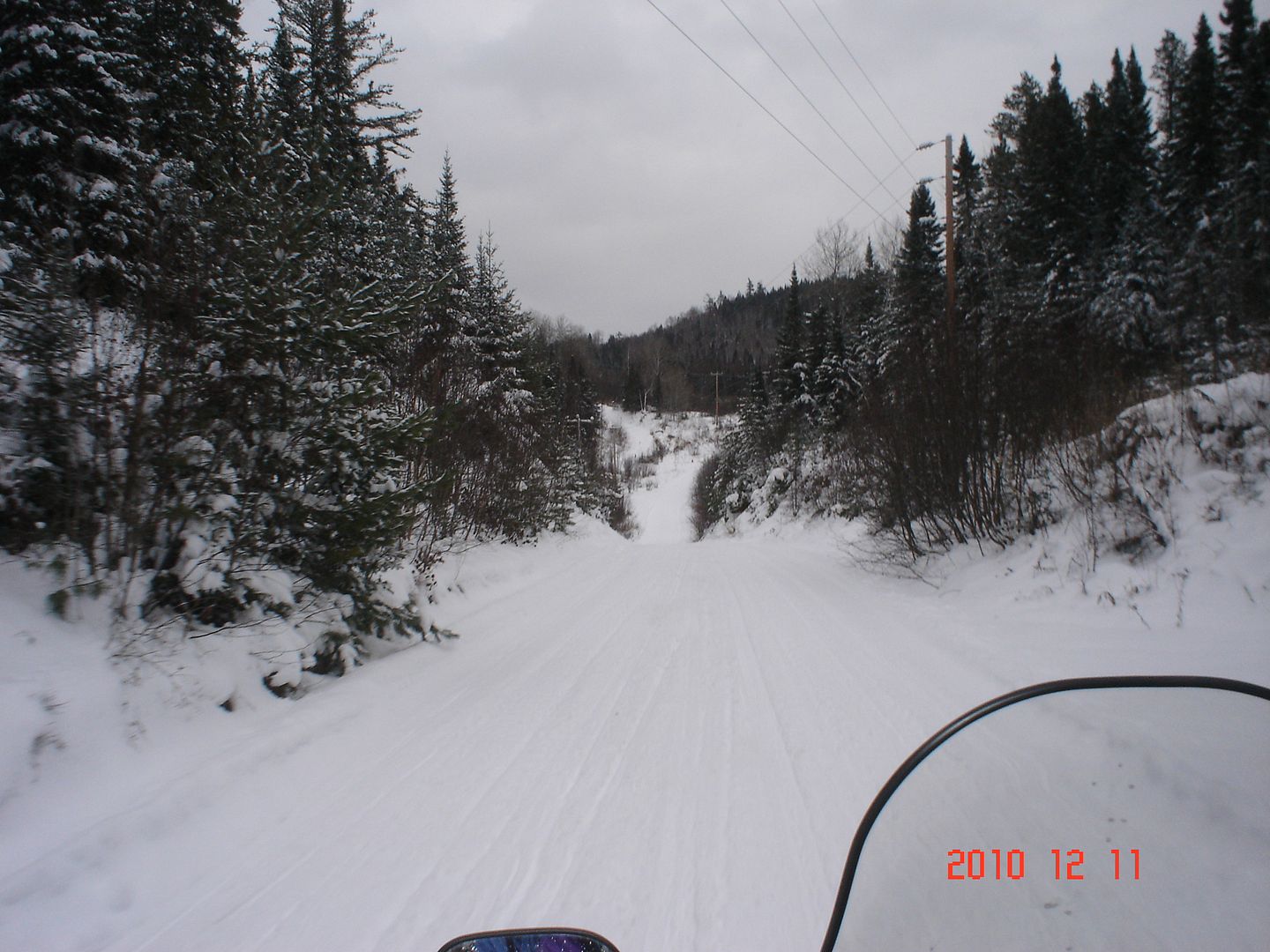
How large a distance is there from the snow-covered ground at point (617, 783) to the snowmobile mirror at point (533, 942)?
26.5 inches

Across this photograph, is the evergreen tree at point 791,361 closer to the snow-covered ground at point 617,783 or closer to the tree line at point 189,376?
the tree line at point 189,376

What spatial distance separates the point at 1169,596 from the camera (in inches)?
187

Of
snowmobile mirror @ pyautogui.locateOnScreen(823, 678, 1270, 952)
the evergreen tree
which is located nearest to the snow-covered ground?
snowmobile mirror @ pyautogui.locateOnScreen(823, 678, 1270, 952)

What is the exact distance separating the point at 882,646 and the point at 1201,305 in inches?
704

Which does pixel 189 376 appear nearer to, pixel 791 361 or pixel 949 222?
pixel 949 222

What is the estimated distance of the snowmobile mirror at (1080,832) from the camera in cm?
103

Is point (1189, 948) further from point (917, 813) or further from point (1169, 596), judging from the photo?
point (1169, 596)

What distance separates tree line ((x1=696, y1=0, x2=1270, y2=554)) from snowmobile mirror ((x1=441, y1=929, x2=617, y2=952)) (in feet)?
26.3

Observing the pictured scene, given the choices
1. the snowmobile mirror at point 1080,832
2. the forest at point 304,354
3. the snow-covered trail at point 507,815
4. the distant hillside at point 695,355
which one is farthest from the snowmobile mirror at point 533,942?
the distant hillside at point 695,355

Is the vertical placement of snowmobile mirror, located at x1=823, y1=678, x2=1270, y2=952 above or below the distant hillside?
below
